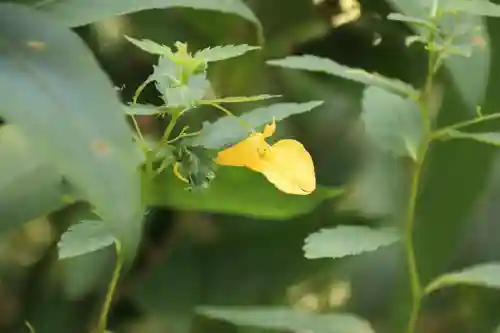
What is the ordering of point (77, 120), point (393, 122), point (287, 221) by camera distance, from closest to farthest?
point (77, 120), point (393, 122), point (287, 221)

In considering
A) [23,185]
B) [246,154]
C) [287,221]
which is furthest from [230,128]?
[287,221]

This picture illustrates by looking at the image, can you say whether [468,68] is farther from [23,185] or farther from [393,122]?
[23,185]

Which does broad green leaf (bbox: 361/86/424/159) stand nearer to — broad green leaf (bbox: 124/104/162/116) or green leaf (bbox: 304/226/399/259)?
green leaf (bbox: 304/226/399/259)

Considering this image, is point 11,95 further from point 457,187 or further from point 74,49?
point 457,187

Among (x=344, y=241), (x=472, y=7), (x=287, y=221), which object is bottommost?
(x=287, y=221)

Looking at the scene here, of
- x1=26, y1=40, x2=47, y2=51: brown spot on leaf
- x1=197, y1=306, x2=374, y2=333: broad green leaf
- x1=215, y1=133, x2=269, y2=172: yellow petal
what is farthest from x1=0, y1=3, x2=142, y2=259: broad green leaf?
x1=197, y1=306, x2=374, y2=333: broad green leaf

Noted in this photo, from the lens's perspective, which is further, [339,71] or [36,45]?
[339,71]

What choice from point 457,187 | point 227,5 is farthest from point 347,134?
point 227,5
